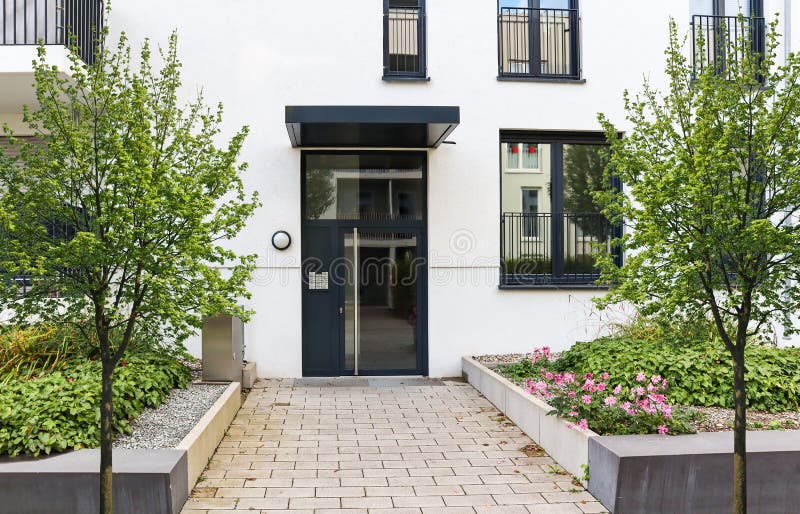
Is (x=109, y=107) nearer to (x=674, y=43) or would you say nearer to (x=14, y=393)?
(x=14, y=393)

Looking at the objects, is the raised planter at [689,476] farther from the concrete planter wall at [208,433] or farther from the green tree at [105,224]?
the concrete planter wall at [208,433]

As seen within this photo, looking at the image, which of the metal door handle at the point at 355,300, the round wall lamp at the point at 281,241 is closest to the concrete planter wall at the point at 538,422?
the metal door handle at the point at 355,300

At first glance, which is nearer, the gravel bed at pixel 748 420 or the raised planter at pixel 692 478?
the raised planter at pixel 692 478

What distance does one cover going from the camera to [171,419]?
6.04 metres

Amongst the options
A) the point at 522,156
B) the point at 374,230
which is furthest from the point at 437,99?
the point at 374,230

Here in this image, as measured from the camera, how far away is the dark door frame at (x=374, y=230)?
10023mm

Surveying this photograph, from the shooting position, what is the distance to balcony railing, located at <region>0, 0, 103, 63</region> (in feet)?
28.0

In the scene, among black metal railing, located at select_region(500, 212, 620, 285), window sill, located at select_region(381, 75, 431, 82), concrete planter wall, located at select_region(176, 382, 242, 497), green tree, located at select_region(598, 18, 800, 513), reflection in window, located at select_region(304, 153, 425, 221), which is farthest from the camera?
black metal railing, located at select_region(500, 212, 620, 285)

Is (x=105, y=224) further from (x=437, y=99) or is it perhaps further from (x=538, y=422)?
(x=437, y=99)

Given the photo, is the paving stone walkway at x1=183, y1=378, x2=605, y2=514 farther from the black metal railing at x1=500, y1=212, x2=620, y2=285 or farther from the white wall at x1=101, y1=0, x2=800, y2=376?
the black metal railing at x1=500, y1=212, x2=620, y2=285

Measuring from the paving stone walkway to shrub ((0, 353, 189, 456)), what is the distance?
0.88 meters

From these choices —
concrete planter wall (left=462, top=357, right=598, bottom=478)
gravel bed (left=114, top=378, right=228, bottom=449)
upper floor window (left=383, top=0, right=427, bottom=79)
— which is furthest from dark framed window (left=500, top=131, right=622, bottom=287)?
gravel bed (left=114, top=378, right=228, bottom=449)

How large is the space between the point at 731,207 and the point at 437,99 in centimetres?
671

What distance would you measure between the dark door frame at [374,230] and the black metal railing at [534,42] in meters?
2.08
